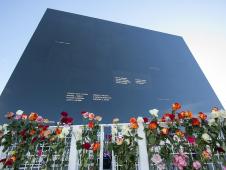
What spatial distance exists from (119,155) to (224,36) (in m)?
4.87

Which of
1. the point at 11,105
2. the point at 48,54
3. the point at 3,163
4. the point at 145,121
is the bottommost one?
the point at 3,163

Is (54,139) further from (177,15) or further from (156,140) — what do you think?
(177,15)

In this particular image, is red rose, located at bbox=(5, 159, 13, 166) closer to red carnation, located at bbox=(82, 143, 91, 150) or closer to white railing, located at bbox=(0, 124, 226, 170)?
white railing, located at bbox=(0, 124, 226, 170)

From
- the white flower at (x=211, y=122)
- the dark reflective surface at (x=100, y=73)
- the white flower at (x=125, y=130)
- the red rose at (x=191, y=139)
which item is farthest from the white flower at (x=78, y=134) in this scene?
the dark reflective surface at (x=100, y=73)

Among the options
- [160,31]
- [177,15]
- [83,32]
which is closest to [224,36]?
[177,15]

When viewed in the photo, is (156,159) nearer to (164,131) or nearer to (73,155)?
(164,131)

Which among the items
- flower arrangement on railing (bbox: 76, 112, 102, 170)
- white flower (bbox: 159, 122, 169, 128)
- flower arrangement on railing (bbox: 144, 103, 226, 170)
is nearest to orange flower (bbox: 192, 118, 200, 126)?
flower arrangement on railing (bbox: 144, 103, 226, 170)

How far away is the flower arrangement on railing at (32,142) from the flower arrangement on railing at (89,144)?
0.14 metres

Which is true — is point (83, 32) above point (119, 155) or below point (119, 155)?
above

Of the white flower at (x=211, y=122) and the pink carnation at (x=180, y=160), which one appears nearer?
the pink carnation at (x=180, y=160)

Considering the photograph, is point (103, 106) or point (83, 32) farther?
point (83, 32)

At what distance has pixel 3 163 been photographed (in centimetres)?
146

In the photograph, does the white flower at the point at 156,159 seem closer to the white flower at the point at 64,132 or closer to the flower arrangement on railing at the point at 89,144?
the flower arrangement on railing at the point at 89,144

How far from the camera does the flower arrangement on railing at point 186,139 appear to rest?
57.9 inches
